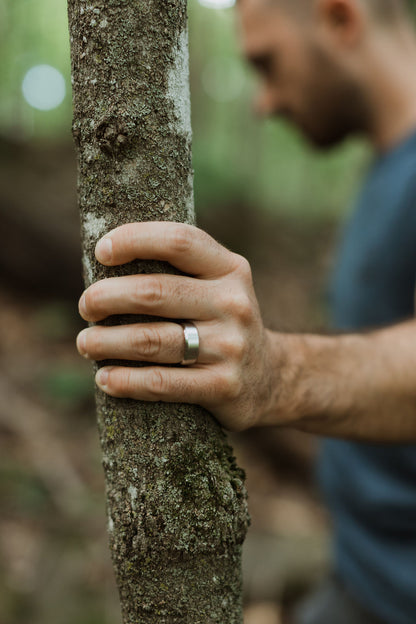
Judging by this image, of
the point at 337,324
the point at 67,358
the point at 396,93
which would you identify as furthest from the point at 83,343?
the point at 67,358

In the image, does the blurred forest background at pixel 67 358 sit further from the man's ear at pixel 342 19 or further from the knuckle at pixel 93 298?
the man's ear at pixel 342 19

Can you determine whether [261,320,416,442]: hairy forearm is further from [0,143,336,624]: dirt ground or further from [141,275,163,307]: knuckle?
[141,275,163,307]: knuckle

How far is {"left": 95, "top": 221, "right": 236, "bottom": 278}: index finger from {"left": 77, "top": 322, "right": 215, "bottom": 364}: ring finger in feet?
0.42

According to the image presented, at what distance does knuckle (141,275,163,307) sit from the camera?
36.5 inches

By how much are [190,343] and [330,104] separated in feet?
8.62

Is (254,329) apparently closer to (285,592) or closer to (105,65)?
(105,65)

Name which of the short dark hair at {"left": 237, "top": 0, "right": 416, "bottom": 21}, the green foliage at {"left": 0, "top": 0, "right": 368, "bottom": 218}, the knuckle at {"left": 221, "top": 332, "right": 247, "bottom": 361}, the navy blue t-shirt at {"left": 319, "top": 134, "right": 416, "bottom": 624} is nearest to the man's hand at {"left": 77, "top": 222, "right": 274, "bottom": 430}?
the knuckle at {"left": 221, "top": 332, "right": 247, "bottom": 361}

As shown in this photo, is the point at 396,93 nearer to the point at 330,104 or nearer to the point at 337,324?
the point at 330,104

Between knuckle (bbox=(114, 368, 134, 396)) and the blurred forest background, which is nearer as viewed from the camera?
knuckle (bbox=(114, 368, 134, 396))

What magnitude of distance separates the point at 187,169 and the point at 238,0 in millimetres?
2768

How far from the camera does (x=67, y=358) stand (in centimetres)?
619

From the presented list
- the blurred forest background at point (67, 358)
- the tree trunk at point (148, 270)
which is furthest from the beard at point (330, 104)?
the tree trunk at point (148, 270)

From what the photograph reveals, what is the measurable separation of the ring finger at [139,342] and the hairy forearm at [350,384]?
32 centimetres

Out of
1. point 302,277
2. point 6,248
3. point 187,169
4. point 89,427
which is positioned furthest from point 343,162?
point 187,169
